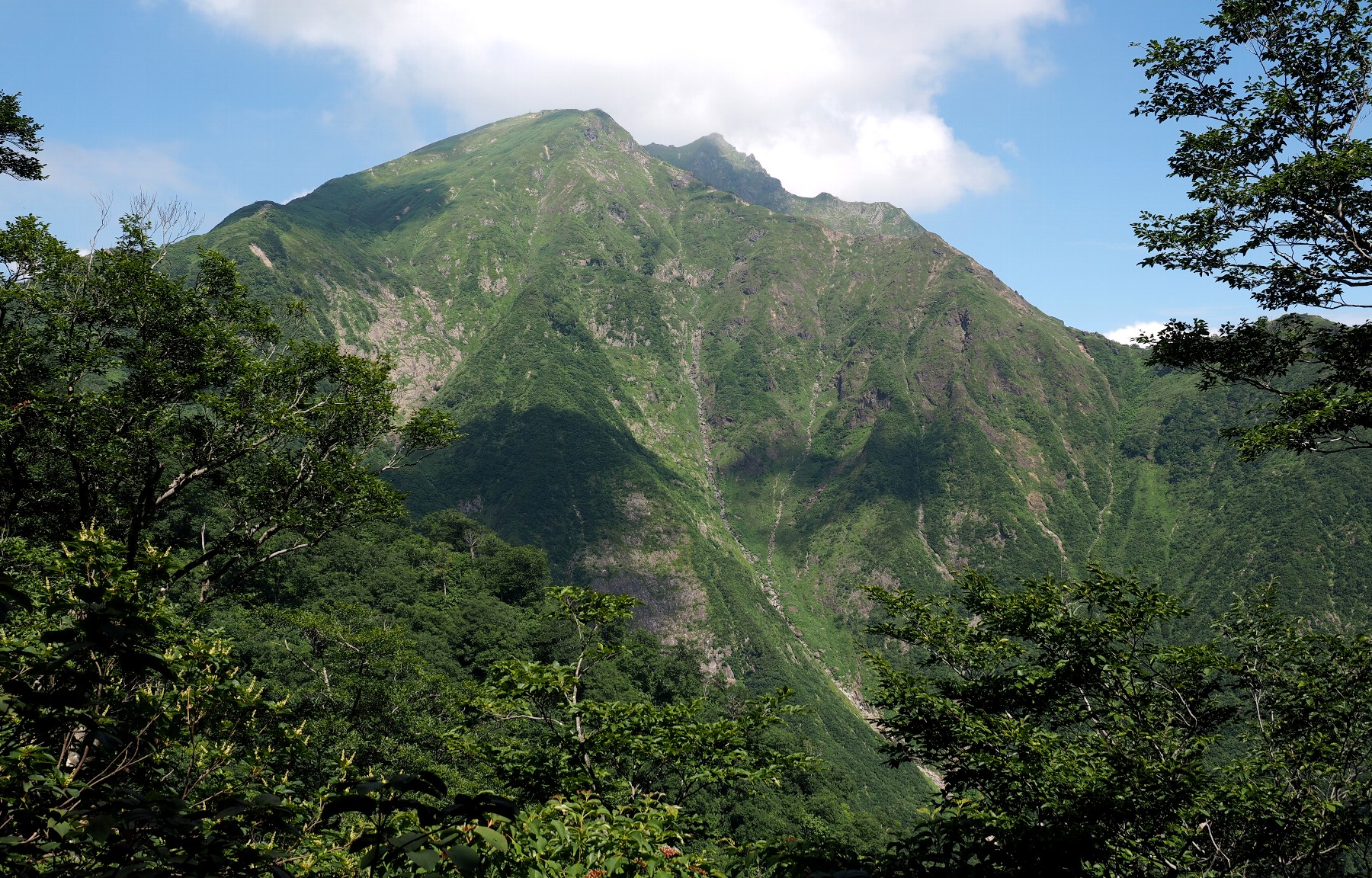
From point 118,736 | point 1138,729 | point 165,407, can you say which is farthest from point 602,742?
point 165,407

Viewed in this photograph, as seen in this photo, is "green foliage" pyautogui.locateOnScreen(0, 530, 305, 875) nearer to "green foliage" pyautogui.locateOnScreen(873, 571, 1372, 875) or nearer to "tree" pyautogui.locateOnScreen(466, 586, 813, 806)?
"tree" pyautogui.locateOnScreen(466, 586, 813, 806)

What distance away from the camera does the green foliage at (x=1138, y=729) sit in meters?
11.0

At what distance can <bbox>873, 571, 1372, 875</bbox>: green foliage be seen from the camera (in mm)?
10961

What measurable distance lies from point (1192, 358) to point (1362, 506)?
869 ft

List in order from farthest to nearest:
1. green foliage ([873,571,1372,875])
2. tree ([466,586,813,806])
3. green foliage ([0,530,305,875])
A: green foliage ([873,571,1372,875])
tree ([466,586,813,806])
green foliage ([0,530,305,875])

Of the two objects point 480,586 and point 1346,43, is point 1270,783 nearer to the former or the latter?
point 1346,43

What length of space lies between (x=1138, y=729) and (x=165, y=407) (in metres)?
23.3

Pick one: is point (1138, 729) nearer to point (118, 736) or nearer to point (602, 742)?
point (602, 742)

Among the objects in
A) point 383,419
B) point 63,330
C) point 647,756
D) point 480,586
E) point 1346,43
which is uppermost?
point 1346,43

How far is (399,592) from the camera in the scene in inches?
2677

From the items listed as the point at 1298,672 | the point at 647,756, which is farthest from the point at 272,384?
the point at 1298,672

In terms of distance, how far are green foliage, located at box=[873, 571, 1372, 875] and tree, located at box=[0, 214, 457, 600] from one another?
16.1 meters

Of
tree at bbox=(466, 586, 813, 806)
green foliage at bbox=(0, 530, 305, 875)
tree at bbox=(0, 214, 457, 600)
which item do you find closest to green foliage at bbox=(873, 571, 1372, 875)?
tree at bbox=(466, 586, 813, 806)

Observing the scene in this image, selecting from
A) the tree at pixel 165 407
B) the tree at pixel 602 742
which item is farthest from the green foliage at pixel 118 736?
the tree at pixel 165 407
